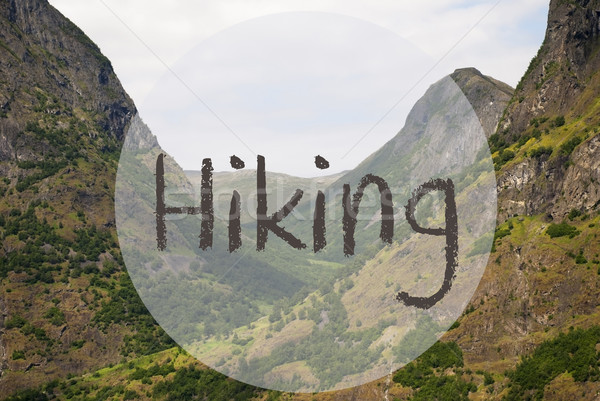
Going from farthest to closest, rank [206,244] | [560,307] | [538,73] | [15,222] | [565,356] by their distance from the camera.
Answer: [15,222], [538,73], [560,307], [565,356], [206,244]

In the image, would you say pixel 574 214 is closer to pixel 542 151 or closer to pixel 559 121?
pixel 542 151

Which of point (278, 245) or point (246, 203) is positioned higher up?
point (246, 203)

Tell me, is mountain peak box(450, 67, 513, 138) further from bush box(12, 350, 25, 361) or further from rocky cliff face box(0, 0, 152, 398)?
bush box(12, 350, 25, 361)

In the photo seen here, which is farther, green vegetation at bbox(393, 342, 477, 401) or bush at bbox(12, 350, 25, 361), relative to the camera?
bush at bbox(12, 350, 25, 361)

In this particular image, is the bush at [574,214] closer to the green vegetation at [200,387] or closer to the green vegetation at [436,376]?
the green vegetation at [436,376]

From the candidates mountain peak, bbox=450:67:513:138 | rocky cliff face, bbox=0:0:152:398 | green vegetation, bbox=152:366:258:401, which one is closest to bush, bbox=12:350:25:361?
rocky cliff face, bbox=0:0:152:398

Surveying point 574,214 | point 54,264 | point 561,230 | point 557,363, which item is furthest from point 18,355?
point 574,214

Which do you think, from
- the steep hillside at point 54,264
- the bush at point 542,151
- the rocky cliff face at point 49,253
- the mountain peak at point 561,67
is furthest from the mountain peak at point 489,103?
Result: the rocky cliff face at point 49,253

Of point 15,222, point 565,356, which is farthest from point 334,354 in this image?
point 15,222

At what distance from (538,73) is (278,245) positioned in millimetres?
78987

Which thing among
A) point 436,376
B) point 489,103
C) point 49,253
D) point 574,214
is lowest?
point 436,376

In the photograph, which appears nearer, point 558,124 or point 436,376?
point 436,376

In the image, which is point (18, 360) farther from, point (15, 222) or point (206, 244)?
point (206, 244)

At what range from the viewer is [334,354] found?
85.2m
